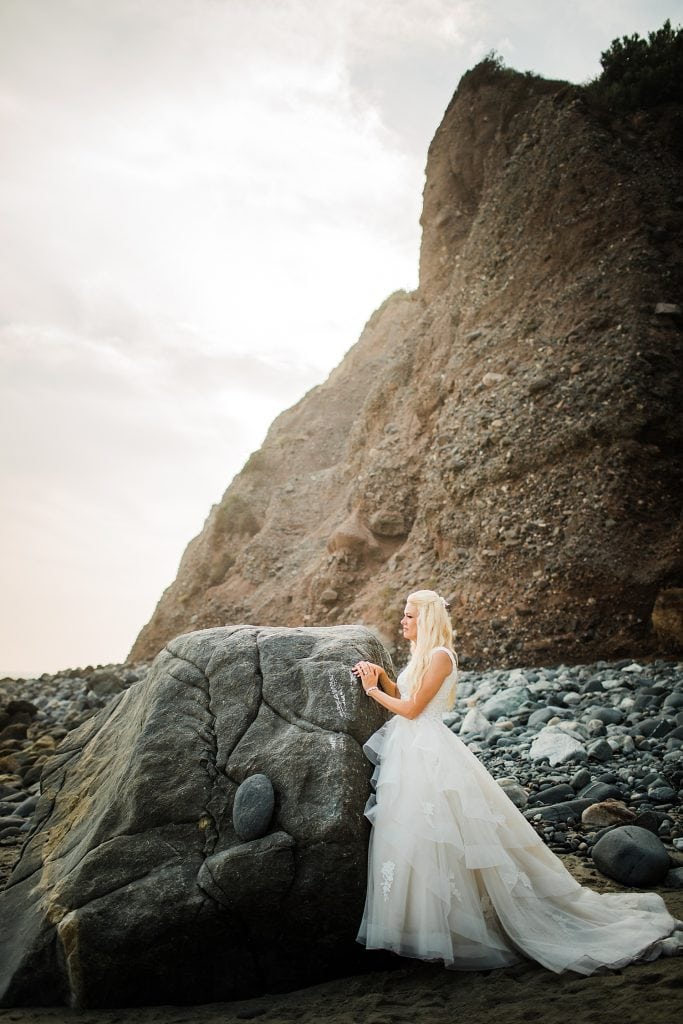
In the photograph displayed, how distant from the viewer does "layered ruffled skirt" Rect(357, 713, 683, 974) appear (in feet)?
11.2

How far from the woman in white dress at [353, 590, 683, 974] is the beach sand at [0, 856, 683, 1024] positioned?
0.14 metres

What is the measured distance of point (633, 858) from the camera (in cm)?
454

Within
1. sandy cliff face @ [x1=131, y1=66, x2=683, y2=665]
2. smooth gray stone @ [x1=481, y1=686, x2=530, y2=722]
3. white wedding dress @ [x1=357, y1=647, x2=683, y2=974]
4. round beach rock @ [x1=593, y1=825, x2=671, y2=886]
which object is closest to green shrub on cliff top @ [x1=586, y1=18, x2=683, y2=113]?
sandy cliff face @ [x1=131, y1=66, x2=683, y2=665]

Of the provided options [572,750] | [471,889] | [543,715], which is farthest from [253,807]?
[543,715]

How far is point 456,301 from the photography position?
19562 mm

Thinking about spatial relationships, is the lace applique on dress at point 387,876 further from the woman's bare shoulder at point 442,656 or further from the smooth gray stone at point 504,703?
the smooth gray stone at point 504,703

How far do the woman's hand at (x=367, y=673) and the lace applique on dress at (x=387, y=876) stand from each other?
1.09 meters

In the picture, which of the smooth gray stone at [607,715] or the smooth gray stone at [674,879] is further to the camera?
the smooth gray stone at [607,715]

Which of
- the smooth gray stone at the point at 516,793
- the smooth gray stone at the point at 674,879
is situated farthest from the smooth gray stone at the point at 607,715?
the smooth gray stone at the point at 674,879

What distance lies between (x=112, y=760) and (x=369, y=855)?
2.39 m

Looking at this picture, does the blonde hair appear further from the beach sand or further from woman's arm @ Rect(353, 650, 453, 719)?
the beach sand

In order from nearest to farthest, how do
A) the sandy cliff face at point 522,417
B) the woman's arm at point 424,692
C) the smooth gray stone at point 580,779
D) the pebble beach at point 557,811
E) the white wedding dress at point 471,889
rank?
the pebble beach at point 557,811 < the white wedding dress at point 471,889 < the woman's arm at point 424,692 < the smooth gray stone at point 580,779 < the sandy cliff face at point 522,417

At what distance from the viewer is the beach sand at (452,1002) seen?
2.78 m

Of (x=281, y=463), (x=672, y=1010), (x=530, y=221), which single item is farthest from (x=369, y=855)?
(x=281, y=463)
